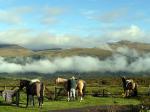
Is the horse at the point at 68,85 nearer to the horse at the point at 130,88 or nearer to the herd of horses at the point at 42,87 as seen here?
the herd of horses at the point at 42,87

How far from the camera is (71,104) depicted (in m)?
49.0

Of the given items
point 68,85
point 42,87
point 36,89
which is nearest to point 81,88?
point 68,85

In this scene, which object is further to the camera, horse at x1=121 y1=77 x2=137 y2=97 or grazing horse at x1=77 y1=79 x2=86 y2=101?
horse at x1=121 y1=77 x2=137 y2=97

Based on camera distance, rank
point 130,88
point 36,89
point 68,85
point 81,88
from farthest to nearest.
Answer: point 130,88, point 81,88, point 68,85, point 36,89

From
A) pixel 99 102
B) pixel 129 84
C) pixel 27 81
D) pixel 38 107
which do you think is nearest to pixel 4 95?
pixel 27 81

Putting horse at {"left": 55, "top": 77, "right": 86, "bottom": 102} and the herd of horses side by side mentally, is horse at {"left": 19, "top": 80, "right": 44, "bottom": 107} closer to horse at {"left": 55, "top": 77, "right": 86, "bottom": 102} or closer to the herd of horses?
the herd of horses

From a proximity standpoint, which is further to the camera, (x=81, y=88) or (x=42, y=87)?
(x=81, y=88)

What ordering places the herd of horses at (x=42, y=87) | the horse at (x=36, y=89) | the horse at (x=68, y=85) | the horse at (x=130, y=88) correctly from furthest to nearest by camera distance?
the horse at (x=130, y=88)
the horse at (x=68, y=85)
the herd of horses at (x=42, y=87)
the horse at (x=36, y=89)

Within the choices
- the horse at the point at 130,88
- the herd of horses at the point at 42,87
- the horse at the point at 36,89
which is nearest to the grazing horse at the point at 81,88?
the herd of horses at the point at 42,87

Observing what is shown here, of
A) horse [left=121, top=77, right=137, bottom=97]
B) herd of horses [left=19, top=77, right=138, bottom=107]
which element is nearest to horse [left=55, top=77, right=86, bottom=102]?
herd of horses [left=19, top=77, right=138, bottom=107]

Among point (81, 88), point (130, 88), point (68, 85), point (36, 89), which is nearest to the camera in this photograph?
point (36, 89)

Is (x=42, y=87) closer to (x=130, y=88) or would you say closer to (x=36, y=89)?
(x=36, y=89)

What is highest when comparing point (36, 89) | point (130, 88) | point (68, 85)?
point (68, 85)

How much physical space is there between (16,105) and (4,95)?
12.4 ft
